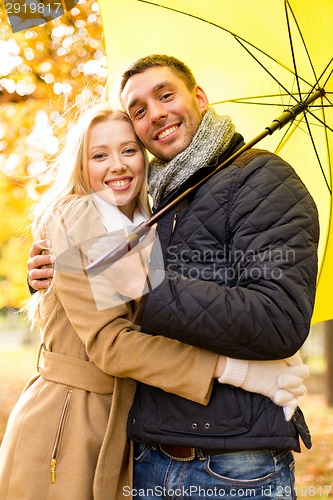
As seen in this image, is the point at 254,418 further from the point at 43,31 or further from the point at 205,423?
the point at 43,31

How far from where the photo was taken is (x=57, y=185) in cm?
285

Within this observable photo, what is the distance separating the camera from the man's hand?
8.82 ft

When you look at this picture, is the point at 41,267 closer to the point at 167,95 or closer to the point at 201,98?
the point at 167,95

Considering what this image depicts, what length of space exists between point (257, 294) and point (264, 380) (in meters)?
0.31

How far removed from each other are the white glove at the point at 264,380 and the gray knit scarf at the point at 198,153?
2.34 feet

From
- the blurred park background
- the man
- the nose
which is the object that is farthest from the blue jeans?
the blurred park background

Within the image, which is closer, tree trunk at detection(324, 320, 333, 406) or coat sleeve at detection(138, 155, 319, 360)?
coat sleeve at detection(138, 155, 319, 360)

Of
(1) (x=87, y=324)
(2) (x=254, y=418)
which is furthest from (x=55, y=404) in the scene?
(2) (x=254, y=418)

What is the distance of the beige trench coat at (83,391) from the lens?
7.54ft

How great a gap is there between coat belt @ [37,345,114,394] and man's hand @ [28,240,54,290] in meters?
0.30

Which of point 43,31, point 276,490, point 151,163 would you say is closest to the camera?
point 276,490

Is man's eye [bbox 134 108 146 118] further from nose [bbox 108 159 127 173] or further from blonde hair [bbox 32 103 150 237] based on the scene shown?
nose [bbox 108 159 127 173]

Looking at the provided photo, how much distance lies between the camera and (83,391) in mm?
2512

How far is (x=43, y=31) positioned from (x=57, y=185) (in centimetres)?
394
